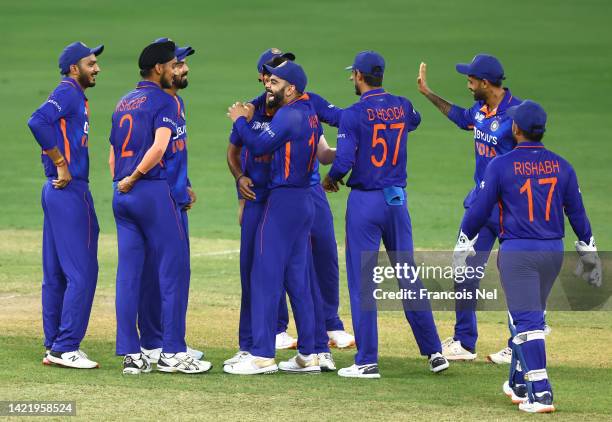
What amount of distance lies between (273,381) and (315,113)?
1.96 m

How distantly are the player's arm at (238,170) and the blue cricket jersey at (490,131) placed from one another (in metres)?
1.81

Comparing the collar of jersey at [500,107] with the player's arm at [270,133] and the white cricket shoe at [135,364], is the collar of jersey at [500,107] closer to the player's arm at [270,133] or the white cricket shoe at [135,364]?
the player's arm at [270,133]

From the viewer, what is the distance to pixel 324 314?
10.6 metres

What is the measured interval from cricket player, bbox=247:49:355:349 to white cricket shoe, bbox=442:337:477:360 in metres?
0.90

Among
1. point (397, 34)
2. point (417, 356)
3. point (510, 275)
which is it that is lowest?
point (417, 356)

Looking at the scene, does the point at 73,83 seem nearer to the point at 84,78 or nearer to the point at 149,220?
the point at 84,78

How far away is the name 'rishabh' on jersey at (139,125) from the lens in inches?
377

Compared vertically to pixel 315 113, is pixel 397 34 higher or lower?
higher

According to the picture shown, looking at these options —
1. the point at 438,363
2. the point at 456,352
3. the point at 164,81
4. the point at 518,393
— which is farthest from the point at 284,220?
the point at 518,393

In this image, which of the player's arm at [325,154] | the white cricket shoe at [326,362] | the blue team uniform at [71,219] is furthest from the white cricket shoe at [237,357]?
the player's arm at [325,154]

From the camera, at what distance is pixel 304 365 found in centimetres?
990

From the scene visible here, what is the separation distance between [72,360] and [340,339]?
7.90 feet

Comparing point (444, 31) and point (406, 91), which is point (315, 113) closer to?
point (406, 91)

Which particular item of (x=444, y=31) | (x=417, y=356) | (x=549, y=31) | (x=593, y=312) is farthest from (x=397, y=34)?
(x=417, y=356)
